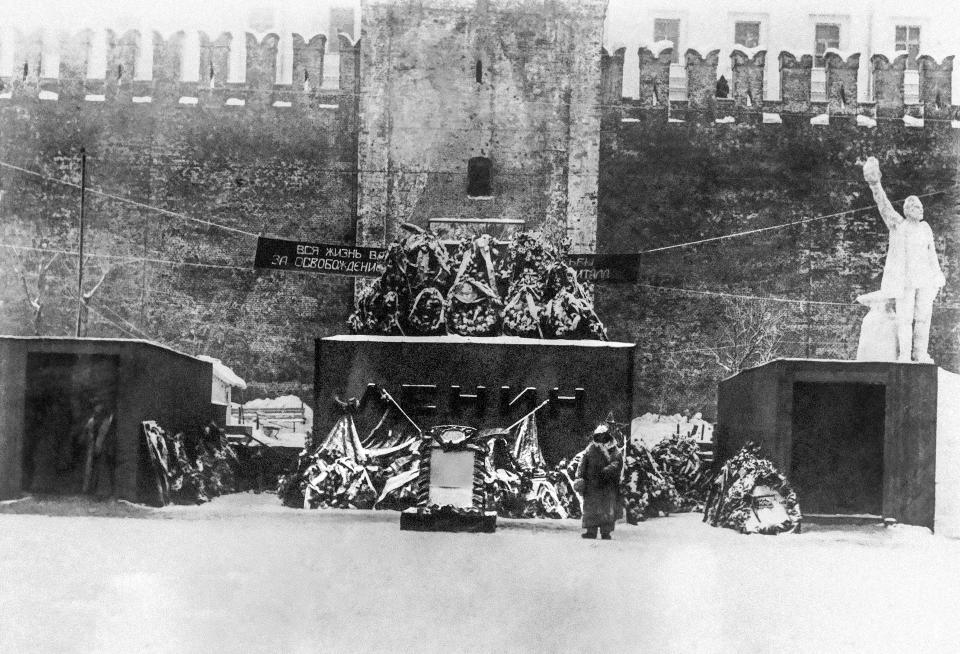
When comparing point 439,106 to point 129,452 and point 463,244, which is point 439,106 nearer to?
point 463,244

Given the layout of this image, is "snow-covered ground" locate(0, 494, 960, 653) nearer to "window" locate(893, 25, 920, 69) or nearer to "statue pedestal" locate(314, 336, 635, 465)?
"statue pedestal" locate(314, 336, 635, 465)

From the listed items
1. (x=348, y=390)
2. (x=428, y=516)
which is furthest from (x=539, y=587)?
(x=348, y=390)

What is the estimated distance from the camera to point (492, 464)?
462 inches

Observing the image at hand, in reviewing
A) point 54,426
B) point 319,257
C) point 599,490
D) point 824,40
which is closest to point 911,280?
point 599,490

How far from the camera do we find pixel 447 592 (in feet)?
27.3

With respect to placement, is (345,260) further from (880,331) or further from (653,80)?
(880,331)

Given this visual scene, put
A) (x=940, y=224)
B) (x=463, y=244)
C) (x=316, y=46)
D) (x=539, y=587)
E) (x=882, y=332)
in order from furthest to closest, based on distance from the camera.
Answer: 1. (x=316, y=46)
2. (x=940, y=224)
3. (x=463, y=244)
4. (x=882, y=332)
5. (x=539, y=587)

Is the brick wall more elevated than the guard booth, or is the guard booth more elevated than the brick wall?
the brick wall

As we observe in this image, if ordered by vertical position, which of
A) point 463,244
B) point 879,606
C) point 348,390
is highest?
point 463,244

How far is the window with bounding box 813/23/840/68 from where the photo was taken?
19680mm

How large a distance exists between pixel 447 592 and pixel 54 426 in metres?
4.57

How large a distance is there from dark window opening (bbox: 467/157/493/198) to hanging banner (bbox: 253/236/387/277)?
1.66 meters

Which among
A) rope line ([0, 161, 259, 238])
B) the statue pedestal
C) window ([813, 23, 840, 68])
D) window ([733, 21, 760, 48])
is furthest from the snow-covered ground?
window ([813, 23, 840, 68])

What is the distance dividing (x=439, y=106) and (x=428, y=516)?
10446 mm
